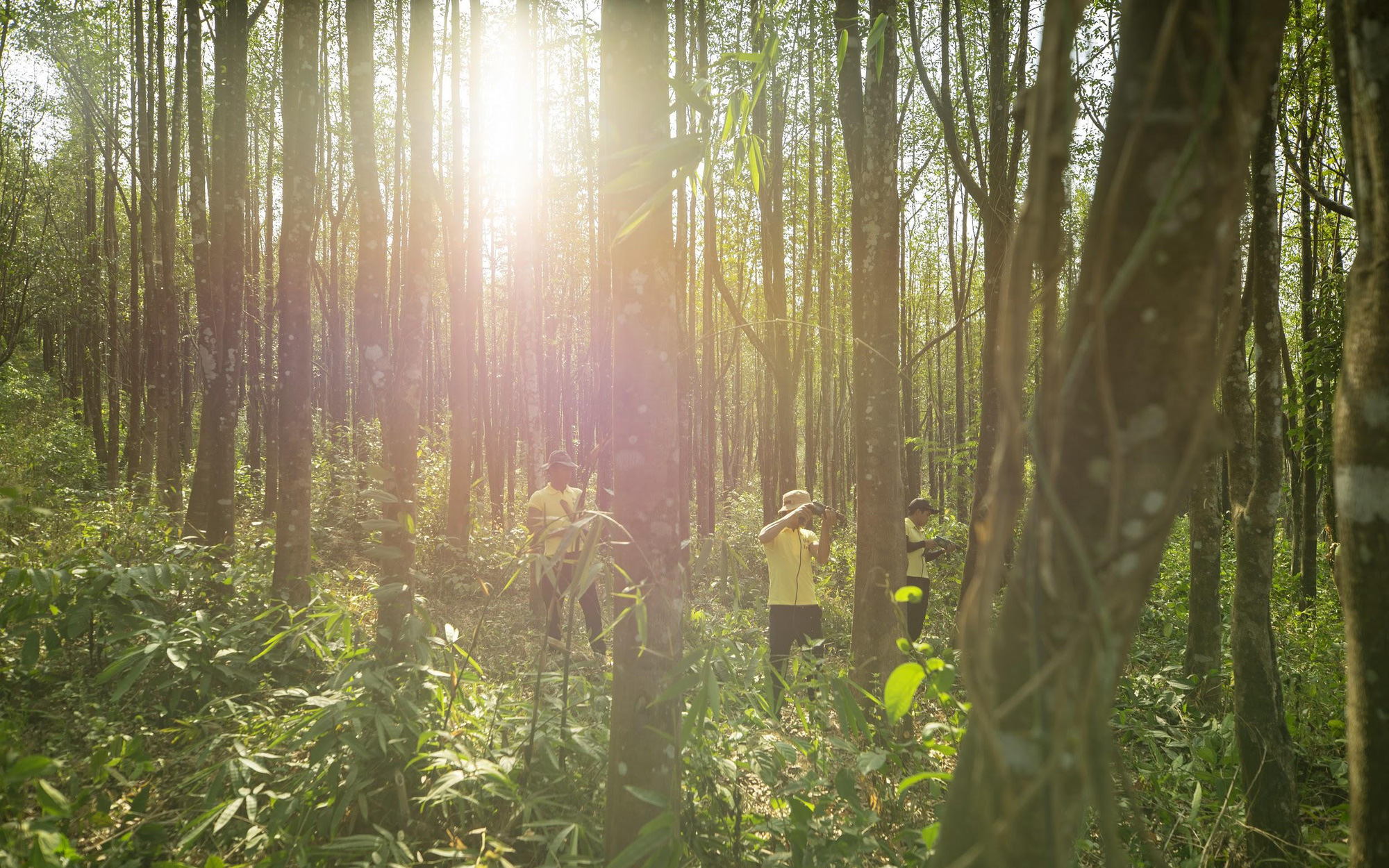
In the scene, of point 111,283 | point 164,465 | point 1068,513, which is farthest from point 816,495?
point 1068,513

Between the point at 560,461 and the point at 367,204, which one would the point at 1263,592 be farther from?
the point at 367,204

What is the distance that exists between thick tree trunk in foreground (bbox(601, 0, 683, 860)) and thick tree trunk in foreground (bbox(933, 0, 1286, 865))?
4.40 feet

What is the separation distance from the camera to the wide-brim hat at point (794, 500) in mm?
5391

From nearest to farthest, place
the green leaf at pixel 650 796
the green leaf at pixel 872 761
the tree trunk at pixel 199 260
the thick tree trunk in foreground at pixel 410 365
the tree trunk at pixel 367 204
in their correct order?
the green leaf at pixel 872 761, the green leaf at pixel 650 796, the thick tree trunk in foreground at pixel 410 365, the tree trunk at pixel 367 204, the tree trunk at pixel 199 260

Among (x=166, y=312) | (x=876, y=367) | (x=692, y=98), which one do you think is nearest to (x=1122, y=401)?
(x=692, y=98)

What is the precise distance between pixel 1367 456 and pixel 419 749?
116 inches

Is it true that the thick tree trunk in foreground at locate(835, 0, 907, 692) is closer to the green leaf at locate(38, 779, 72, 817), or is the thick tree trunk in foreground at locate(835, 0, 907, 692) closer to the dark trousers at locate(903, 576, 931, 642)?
the dark trousers at locate(903, 576, 931, 642)

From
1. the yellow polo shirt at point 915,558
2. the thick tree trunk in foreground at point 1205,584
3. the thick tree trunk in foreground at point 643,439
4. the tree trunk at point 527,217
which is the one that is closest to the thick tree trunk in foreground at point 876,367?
the yellow polo shirt at point 915,558

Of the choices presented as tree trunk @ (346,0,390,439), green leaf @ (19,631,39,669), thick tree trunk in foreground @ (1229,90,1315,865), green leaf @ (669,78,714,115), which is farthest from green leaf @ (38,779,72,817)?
thick tree trunk in foreground @ (1229,90,1315,865)

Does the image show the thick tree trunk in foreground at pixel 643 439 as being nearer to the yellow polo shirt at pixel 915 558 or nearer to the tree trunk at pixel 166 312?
the yellow polo shirt at pixel 915 558

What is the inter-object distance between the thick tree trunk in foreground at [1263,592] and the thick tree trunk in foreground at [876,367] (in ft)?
5.60

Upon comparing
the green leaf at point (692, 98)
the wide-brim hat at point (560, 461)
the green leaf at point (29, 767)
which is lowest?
the green leaf at point (29, 767)

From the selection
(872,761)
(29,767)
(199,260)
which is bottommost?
(872,761)

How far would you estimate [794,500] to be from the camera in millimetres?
5512
